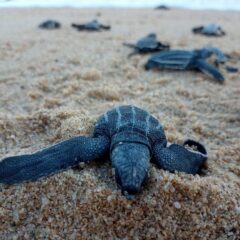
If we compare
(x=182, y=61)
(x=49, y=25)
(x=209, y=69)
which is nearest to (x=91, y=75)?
(x=182, y=61)

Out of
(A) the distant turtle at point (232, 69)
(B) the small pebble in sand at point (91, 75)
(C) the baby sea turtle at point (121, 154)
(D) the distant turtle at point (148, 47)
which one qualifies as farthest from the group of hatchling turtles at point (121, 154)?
(D) the distant turtle at point (148, 47)

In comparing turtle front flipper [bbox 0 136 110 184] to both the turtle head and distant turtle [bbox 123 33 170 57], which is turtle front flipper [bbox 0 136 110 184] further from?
distant turtle [bbox 123 33 170 57]

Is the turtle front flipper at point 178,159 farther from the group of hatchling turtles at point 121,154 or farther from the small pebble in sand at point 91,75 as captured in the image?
the small pebble in sand at point 91,75

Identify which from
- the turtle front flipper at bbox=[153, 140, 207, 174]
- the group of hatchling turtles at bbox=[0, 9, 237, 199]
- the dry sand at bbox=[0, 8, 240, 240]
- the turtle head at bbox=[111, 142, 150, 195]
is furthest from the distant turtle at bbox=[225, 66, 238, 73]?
the turtle head at bbox=[111, 142, 150, 195]

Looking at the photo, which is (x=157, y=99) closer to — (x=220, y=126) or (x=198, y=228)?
(x=220, y=126)

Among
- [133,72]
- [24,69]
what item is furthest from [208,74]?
[24,69]
